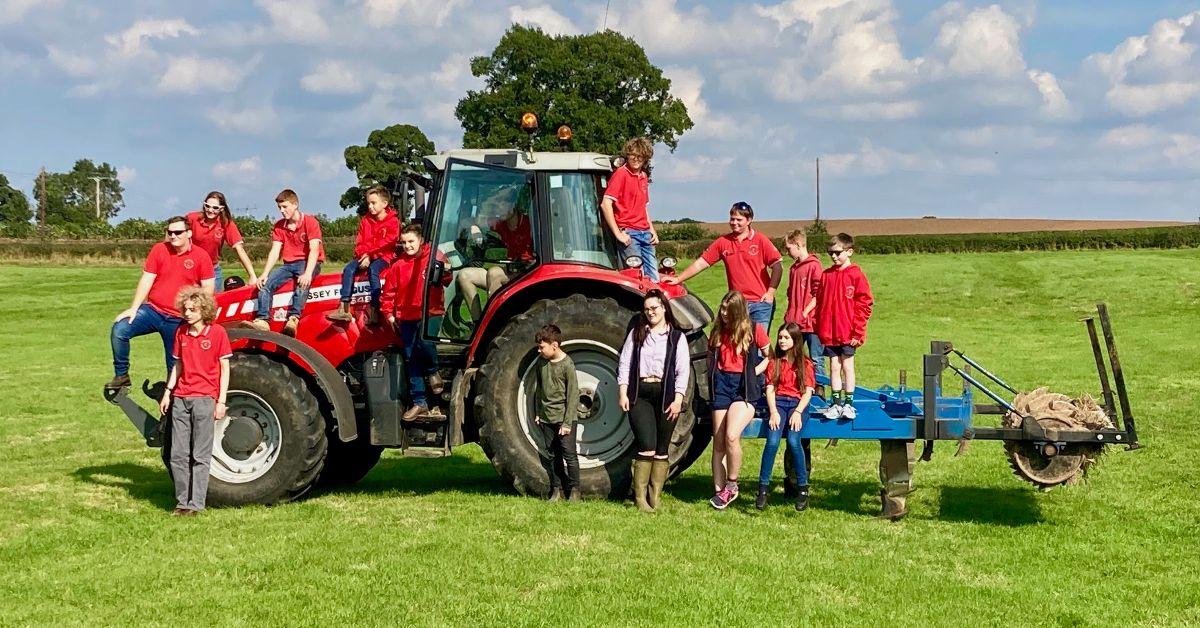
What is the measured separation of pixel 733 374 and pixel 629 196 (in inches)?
59.1

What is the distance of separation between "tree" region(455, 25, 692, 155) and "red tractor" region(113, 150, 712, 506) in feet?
151

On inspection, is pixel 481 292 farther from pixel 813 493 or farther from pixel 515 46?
pixel 515 46

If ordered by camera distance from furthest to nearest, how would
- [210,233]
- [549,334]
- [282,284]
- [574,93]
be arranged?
1. [574,93]
2. [210,233]
3. [282,284]
4. [549,334]

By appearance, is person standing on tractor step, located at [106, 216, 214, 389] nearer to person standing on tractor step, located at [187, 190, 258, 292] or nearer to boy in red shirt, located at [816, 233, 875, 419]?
person standing on tractor step, located at [187, 190, 258, 292]

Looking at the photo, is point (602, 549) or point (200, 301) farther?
point (200, 301)

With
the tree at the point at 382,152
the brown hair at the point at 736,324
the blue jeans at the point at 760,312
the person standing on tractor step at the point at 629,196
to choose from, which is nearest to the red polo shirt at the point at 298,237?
the person standing on tractor step at the point at 629,196

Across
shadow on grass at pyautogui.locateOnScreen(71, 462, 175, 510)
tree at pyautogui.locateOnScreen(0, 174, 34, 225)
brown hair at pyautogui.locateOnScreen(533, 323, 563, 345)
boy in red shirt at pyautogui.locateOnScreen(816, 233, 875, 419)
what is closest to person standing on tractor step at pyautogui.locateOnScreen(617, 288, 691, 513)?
brown hair at pyautogui.locateOnScreen(533, 323, 563, 345)

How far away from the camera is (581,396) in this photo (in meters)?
8.79

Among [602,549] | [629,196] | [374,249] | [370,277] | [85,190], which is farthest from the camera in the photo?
[85,190]

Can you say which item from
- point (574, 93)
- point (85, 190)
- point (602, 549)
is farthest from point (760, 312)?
point (85, 190)

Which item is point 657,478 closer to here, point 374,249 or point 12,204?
point 374,249

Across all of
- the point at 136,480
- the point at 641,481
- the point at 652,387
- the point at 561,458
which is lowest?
the point at 136,480

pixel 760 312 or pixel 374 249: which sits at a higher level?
pixel 374 249

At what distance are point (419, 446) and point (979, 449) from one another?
5.69 metres
